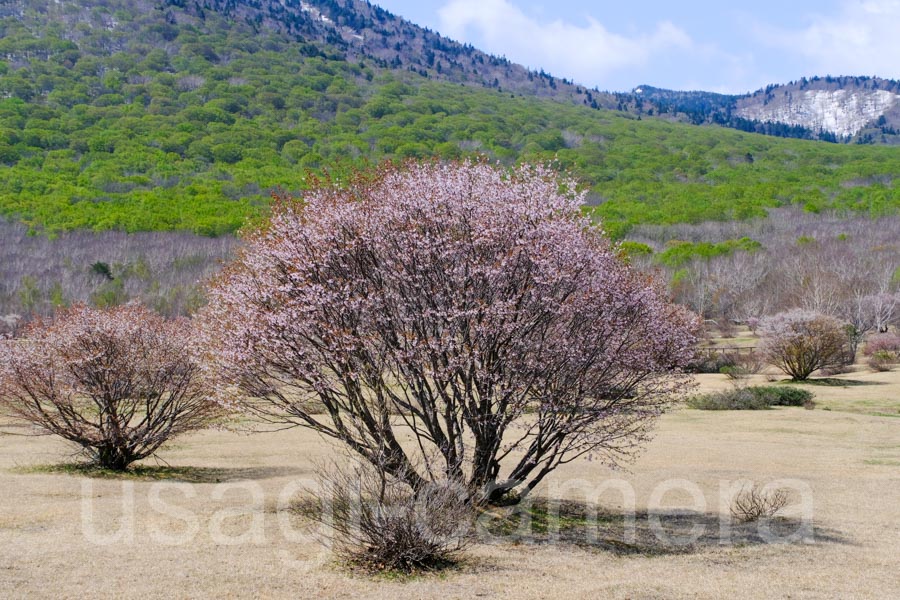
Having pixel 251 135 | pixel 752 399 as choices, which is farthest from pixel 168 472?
pixel 251 135

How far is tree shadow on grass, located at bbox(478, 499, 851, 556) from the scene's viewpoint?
10570 millimetres

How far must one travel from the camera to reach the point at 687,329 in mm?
11570

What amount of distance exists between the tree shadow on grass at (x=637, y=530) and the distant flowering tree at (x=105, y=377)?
21.2 ft

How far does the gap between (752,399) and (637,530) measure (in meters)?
19.2

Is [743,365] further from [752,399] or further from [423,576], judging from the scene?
[423,576]

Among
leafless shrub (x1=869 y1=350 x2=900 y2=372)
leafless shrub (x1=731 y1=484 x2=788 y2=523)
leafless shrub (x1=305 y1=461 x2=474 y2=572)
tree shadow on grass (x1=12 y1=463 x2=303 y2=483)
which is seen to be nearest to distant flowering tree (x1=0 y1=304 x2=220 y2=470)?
tree shadow on grass (x1=12 y1=463 x2=303 y2=483)

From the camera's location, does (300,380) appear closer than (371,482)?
No

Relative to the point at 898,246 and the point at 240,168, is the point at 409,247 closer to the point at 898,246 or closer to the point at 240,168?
the point at 898,246

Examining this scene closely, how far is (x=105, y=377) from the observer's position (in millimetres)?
15148

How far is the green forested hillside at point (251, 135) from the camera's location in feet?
325

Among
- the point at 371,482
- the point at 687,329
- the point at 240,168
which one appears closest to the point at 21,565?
the point at 371,482

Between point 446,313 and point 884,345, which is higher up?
point 446,313

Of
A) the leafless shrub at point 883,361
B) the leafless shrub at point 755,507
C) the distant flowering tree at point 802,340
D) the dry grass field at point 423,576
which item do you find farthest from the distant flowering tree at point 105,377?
the leafless shrub at point 883,361

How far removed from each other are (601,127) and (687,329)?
15295cm
